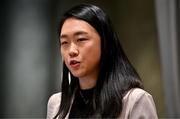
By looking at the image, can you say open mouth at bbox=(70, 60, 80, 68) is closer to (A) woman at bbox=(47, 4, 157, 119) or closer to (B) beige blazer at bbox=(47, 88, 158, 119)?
(A) woman at bbox=(47, 4, 157, 119)

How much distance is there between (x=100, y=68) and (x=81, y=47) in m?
0.08

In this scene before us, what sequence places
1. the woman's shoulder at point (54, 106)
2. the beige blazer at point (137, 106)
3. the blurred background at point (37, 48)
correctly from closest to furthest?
the beige blazer at point (137, 106), the woman's shoulder at point (54, 106), the blurred background at point (37, 48)

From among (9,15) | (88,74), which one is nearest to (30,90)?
(9,15)

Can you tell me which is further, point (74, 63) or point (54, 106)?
point (54, 106)

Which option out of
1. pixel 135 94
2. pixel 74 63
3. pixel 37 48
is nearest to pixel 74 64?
pixel 74 63

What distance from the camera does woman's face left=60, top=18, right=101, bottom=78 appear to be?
2.86 feet

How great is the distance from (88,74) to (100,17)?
156 mm

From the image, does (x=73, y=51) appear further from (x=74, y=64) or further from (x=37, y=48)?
(x=37, y=48)

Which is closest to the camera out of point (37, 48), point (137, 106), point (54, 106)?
point (137, 106)

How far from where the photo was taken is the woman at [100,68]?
84 centimetres

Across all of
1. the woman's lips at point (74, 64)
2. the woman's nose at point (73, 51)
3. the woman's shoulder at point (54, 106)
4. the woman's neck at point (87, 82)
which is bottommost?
the woman's shoulder at point (54, 106)

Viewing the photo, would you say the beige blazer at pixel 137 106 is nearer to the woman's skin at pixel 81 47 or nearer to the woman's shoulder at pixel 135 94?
the woman's shoulder at pixel 135 94

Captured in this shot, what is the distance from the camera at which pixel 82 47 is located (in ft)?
2.86

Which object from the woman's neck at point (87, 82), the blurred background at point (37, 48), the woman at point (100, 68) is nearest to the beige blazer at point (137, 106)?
the woman at point (100, 68)
